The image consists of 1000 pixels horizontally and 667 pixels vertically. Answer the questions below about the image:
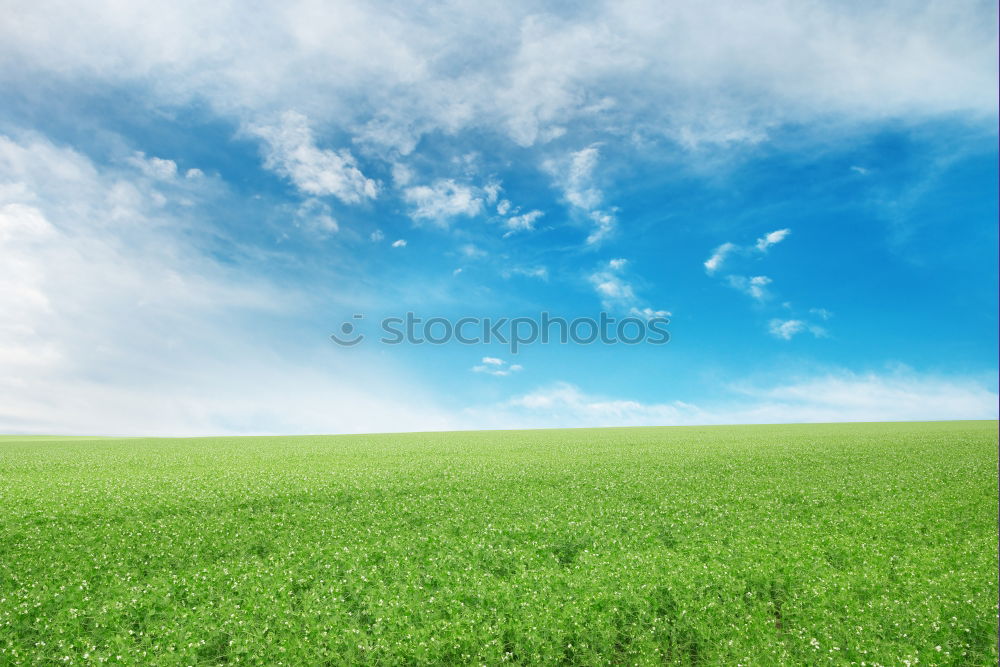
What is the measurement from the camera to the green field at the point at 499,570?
40.6ft

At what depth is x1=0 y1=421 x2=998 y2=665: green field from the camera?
1238cm

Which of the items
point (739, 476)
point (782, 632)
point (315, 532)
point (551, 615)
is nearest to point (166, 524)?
point (315, 532)

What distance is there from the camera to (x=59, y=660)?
1203 cm

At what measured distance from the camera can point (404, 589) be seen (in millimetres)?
14383

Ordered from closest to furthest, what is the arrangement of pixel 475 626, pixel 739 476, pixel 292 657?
pixel 292 657, pixel 475 626, pixel 739 476

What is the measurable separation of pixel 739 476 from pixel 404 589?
2011cm

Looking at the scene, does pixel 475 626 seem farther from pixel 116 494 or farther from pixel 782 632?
pixel 116 494

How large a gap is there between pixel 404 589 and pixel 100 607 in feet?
25.1

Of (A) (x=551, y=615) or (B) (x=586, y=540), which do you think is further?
(B) (x=586, y=540)

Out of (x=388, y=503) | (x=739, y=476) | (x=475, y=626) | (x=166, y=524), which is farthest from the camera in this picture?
(x=739, y=476)

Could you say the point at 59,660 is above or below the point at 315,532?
below

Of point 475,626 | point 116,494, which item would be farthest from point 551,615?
point 116,494

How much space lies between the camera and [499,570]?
15.8 meters

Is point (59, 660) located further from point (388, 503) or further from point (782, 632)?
point (782, 632)
